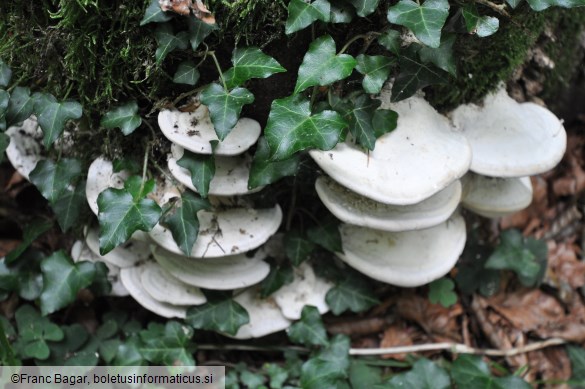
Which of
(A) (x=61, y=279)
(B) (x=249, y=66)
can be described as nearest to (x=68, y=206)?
(A) (x=61, y=279)

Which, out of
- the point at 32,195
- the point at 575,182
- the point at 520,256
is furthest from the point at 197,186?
the point at 575,182

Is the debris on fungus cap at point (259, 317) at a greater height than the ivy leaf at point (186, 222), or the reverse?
the ivy leaf at point (186, 222)

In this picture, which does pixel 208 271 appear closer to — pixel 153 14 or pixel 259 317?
pixel 259 317

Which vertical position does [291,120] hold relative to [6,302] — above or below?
above

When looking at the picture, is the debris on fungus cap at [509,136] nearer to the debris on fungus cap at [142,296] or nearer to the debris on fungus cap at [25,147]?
the debris on fungus cap at [142,296]

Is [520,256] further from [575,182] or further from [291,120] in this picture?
[291,120]

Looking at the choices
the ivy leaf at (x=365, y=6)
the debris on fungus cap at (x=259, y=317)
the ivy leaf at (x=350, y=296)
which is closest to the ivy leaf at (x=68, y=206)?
the debris on fungus cap at (x=259, y=317)

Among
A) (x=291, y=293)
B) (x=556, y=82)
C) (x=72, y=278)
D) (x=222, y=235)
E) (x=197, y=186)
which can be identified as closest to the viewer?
(x=197, y=186)

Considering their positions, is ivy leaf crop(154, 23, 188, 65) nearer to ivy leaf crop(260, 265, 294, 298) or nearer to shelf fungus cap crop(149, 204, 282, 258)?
shelf fungus cap crop(149, 204, 282, 258)
